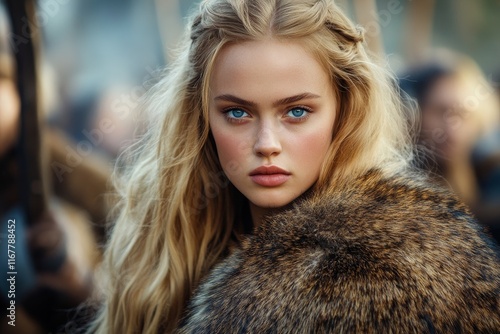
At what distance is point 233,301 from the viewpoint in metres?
1.27

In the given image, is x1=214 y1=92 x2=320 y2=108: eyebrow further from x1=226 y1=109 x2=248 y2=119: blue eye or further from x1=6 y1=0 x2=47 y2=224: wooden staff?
x1=6 y1=0 x2=47 y2=224: wooden staff

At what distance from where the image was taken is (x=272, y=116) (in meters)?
1.46

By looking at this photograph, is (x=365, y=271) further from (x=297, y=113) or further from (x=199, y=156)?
(x=199, y=156)

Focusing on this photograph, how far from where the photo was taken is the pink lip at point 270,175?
1473mm

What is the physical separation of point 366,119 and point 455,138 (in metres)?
1.75

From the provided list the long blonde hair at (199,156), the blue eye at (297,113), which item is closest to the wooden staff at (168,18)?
the long blonde hair at (199,156)

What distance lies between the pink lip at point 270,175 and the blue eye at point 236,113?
0.14 m

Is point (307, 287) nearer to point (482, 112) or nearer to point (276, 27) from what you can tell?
point (276, 27)

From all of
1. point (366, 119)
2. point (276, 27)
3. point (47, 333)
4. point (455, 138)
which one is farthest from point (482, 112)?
point (47, 333)

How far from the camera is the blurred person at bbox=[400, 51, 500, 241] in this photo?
10.2 feet

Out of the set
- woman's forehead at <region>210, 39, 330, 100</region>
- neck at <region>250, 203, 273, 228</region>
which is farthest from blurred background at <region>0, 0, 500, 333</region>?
woman's forehead at <region>210, 39, 330, 100</region>

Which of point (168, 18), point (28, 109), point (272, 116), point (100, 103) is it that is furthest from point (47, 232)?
point (272, 116)

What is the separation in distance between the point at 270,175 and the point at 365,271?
1.32ft

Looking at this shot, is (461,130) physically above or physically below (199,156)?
above
